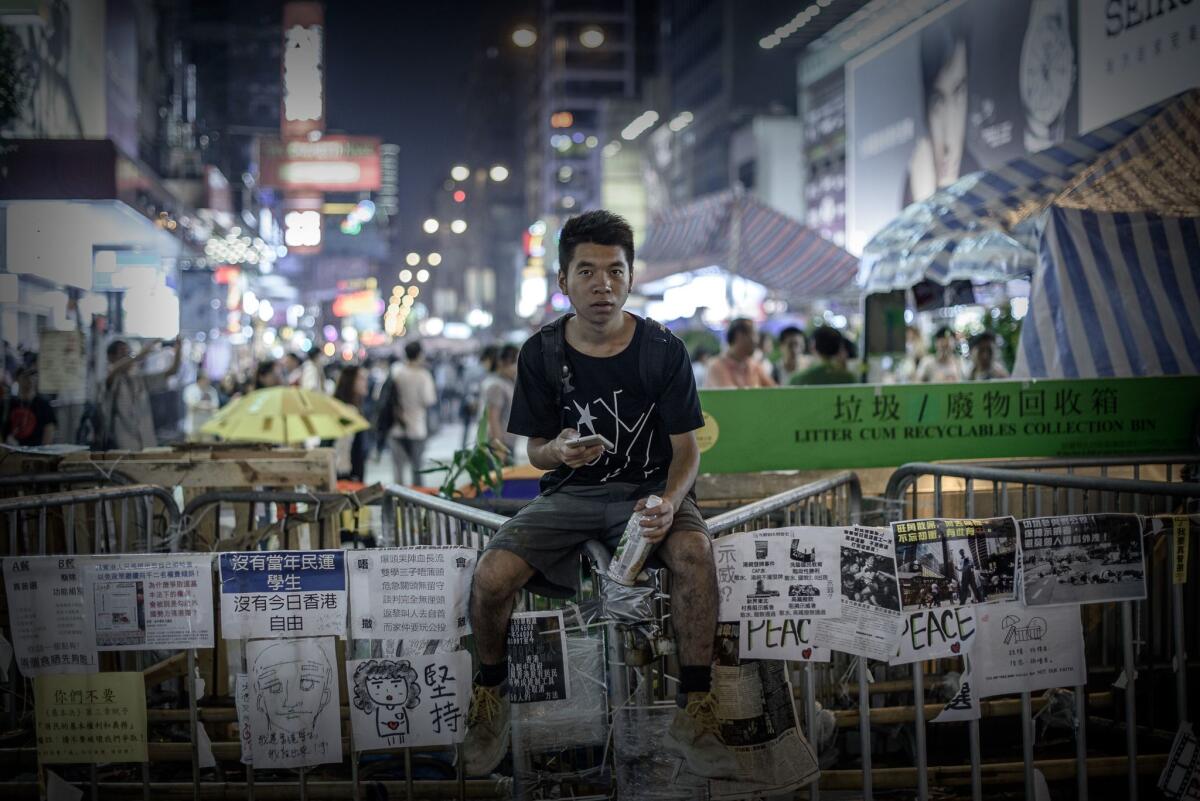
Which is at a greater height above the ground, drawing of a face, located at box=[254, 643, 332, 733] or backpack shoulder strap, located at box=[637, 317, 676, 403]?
backpack shoulder strap, located at box=[637, 317, 676, 403]

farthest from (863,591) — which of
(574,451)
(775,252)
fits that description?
(775,252)

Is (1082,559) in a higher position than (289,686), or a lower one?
higher

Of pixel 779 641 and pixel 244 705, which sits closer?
pixel 779 641

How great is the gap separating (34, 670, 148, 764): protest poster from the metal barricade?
274 centimetres

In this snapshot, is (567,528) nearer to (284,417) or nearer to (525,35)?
(284,417)

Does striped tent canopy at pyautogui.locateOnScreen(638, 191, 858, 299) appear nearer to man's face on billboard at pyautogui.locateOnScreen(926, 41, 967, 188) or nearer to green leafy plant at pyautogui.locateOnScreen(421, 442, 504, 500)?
green leafy plant at pyautogui.locateOnScreen(421, 442, 504, 500)

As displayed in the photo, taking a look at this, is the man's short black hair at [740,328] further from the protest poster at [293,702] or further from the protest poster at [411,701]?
the protest poster at [293,702]

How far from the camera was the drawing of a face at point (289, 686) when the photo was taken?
3.72m

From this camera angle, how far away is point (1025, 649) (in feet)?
12.5

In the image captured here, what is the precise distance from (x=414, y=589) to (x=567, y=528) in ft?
1.98

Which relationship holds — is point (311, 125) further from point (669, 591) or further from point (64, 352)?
point (669, 591)

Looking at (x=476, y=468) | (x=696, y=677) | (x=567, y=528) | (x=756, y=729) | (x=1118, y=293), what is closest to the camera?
(x=696, y=677)

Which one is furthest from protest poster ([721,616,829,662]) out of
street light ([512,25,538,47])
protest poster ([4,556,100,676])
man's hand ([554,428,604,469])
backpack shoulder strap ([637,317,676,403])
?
street light ([512,25,538,47])

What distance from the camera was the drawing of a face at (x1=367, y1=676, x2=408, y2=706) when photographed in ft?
12.3
